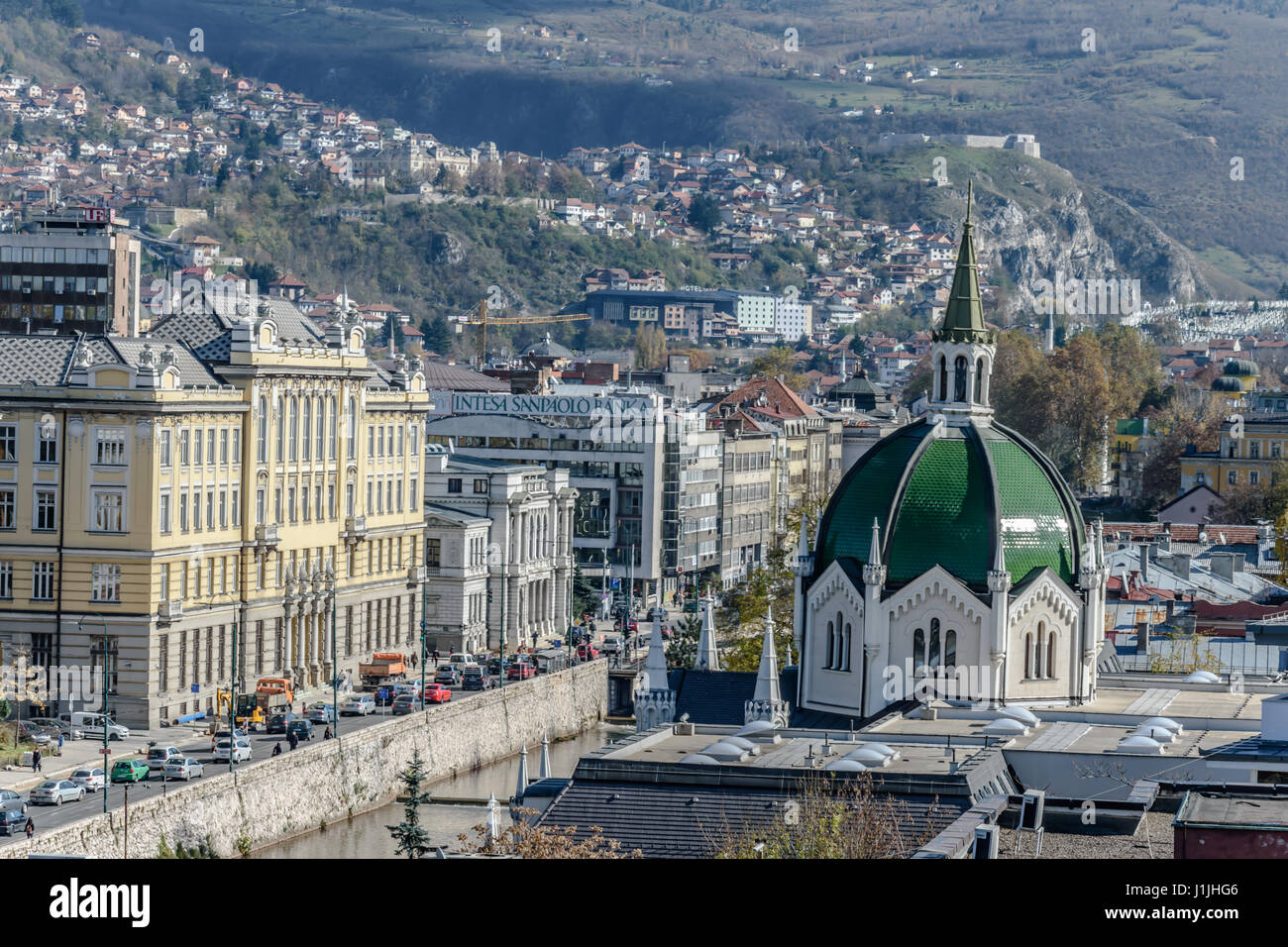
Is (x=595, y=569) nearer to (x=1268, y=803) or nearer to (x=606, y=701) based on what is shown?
(x=606, y=701)

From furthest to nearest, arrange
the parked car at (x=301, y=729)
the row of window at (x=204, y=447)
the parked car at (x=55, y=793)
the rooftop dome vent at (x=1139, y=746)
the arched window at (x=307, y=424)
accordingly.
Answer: the arched window at (x=307, y=424)
the row of window at (x=204, y=447)
the parked car at (x=301, y=729)
the parked car at (x=55, y=793)
the rooftop dome vent at (x=1139, y=746)

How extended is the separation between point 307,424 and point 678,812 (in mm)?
53722

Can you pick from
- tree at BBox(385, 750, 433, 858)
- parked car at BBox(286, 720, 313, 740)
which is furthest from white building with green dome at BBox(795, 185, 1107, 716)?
parked car at BBox(286, 720, 313, 740)

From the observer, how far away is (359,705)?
89625 mm

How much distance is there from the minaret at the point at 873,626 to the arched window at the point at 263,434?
27.4m

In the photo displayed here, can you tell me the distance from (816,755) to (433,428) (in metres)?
88.5

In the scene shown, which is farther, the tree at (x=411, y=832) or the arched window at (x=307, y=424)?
the arched window at (x=307, y=424)

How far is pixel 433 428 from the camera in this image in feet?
468

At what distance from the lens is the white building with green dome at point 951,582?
2913 inches

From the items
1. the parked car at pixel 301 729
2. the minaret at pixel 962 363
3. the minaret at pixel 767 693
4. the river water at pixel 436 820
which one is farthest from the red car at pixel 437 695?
the minaret at pixel 962 363

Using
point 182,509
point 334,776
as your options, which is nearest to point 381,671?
point 182,509

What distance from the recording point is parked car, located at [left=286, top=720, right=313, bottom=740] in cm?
8051

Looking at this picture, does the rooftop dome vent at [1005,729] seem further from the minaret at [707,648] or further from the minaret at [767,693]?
the minaret at [707,648]

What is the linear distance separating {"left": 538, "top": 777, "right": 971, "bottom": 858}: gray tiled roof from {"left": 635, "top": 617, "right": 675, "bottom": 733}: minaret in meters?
27.8
